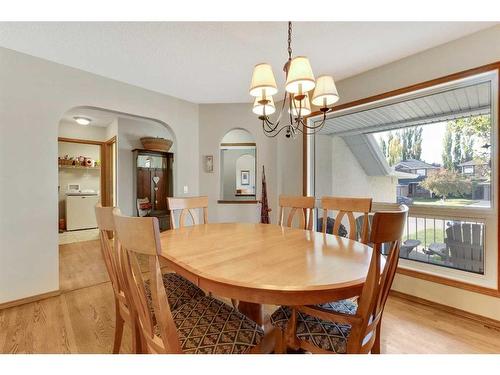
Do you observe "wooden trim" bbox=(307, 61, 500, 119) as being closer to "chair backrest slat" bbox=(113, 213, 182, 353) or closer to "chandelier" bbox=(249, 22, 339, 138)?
"chandelier" bbox=(249, 22, 339, 138)

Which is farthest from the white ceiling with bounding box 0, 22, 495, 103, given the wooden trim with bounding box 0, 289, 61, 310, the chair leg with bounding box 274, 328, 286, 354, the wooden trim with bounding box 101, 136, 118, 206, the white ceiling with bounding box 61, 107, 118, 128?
the wooden trim with bounding box 101, 136, 118, 206

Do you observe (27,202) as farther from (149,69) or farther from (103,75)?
(149,69)

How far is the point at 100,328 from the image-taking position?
5.94 ft

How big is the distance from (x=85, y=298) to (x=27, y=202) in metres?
1.10

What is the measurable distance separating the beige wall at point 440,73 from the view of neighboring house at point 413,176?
2.74ft

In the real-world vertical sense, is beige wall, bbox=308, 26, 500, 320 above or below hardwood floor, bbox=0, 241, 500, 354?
above

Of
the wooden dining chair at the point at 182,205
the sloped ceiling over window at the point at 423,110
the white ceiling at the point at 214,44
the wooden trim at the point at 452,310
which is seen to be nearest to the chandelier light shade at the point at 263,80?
the white ceiling at the point at 214,44

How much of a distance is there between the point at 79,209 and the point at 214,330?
5757 millimetres

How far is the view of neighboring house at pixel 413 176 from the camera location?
2.38 meters

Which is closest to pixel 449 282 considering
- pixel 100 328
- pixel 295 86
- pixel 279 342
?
pixel 279 342

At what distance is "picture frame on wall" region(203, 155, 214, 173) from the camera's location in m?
3.63

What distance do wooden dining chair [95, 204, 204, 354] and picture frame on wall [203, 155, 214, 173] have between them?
230 cm

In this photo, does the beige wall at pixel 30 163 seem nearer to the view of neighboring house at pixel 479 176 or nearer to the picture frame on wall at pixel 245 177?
the picture frame on wall at pixel 245 177

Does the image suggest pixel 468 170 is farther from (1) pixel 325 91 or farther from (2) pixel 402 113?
(1) pixel 325 91
